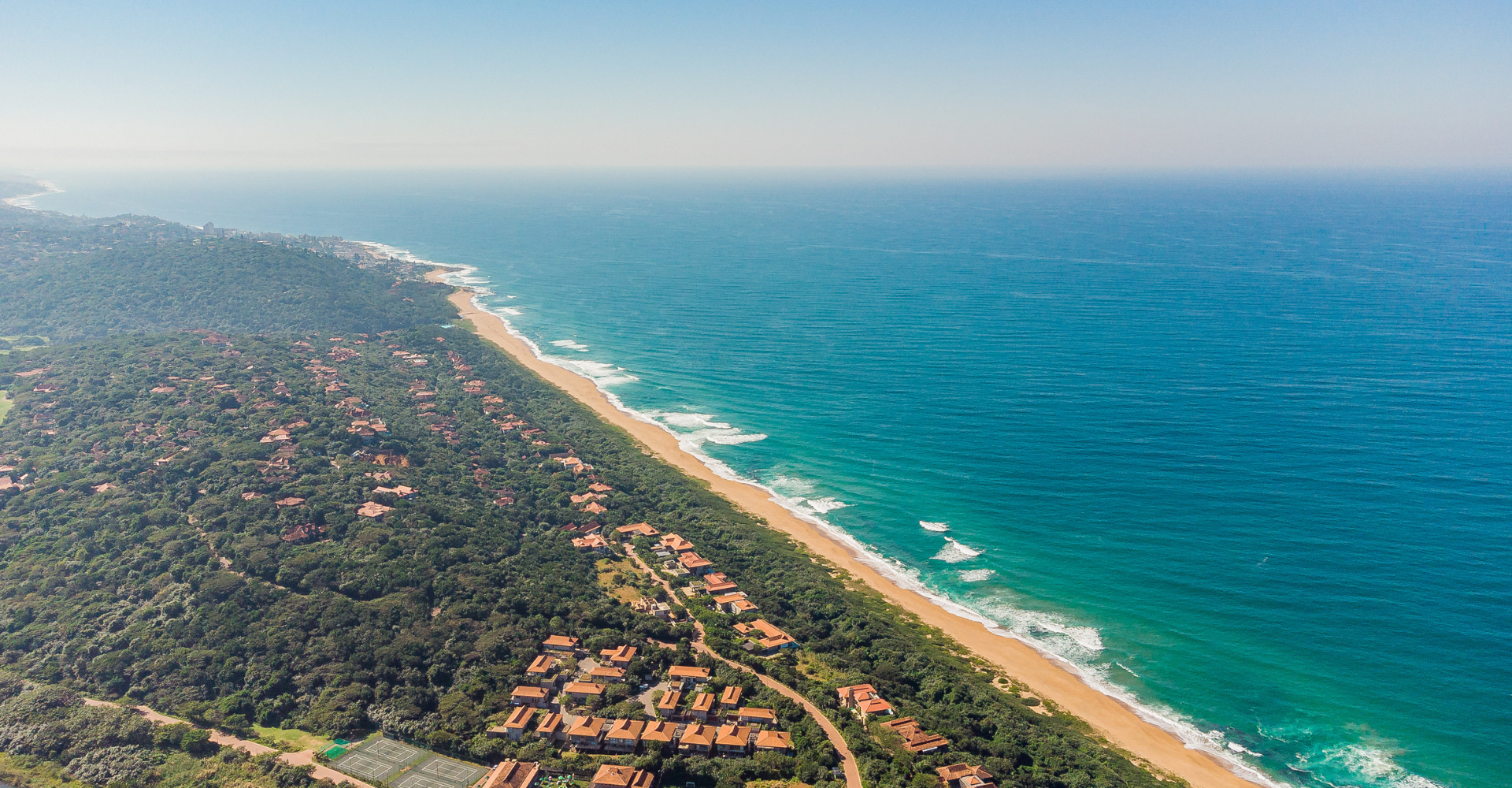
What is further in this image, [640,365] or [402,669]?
[640,365]

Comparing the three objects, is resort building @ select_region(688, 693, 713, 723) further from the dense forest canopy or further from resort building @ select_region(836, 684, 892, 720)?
the dense forest canopy

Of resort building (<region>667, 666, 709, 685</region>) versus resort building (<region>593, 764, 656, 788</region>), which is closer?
resort building (<region>593, 764, 656, 788</region>)

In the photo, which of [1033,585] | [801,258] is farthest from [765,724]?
[801,258]

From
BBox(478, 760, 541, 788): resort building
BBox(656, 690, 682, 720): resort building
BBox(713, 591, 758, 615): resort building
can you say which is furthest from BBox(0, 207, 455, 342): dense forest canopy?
BBox(478, 760, 541, 788): resort building

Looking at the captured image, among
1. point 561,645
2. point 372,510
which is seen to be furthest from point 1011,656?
point 372,510

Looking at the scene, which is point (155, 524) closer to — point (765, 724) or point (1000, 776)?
point (765, 724)

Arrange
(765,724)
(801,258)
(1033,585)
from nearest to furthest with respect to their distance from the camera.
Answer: (765,724) < (1033,585) < (801,258)
